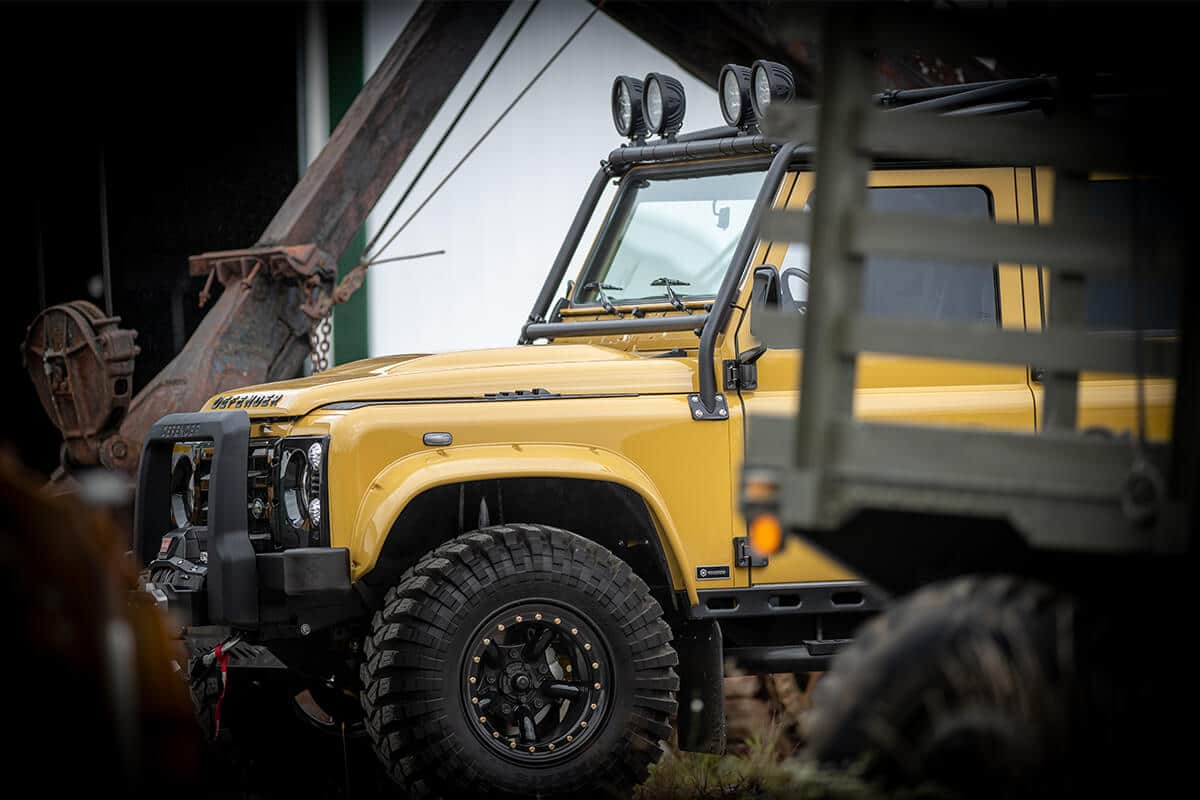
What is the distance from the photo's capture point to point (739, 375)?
5496mm

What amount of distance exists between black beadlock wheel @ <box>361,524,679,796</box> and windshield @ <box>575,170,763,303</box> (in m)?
1.31

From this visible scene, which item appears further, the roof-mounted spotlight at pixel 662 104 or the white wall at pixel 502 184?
the white wall at pixel 502 184

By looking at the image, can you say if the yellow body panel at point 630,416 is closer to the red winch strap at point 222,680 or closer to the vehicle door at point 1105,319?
the vehicle door at point 1105,319

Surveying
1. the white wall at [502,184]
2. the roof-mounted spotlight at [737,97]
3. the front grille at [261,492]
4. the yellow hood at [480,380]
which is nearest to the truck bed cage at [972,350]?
the yellow hood at [480,380]

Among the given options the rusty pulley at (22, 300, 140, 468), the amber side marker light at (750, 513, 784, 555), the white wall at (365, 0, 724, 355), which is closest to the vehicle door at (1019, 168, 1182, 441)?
the amber side marker light at (750, 513, 784, 555)

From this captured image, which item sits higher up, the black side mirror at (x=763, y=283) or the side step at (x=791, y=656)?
the black side mirror at (x=763, y=283)

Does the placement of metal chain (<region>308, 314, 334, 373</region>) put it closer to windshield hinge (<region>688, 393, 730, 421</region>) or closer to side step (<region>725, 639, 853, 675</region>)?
windshield hinge (<region>688, 393, 730, 421</region>)

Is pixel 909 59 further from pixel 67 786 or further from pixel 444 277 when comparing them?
pixel 67 786

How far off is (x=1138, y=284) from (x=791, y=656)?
2986 millimetres

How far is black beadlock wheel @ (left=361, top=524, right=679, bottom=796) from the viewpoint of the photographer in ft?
16.6

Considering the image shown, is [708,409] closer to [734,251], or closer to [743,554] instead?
[743,554]

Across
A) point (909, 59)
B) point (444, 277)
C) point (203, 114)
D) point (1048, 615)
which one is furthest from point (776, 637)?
point (203, 114)

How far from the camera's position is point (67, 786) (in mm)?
2664

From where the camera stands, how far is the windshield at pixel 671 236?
6.06 metres
